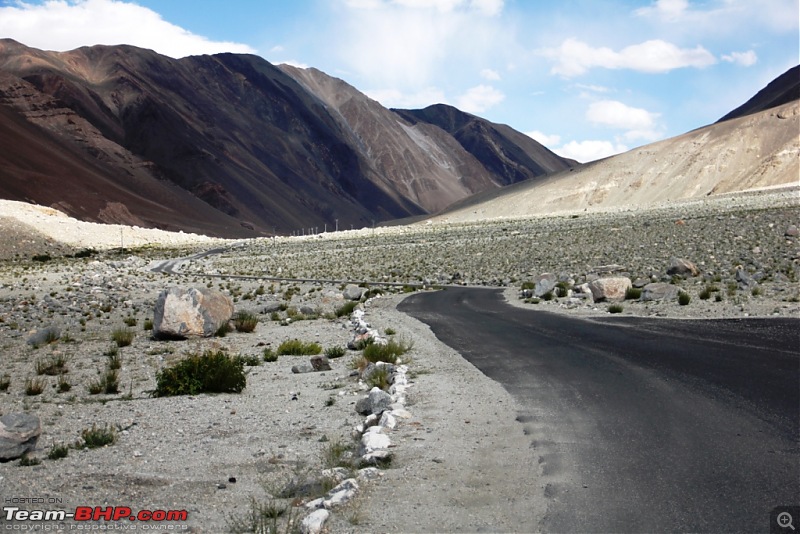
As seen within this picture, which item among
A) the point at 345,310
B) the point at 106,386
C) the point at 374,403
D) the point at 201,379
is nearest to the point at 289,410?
the point at 374,403

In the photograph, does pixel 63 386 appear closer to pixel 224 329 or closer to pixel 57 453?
pixel 57 453

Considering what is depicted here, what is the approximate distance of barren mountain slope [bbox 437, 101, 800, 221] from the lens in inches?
4668

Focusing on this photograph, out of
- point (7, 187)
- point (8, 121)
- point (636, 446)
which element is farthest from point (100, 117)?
point (636, 446)

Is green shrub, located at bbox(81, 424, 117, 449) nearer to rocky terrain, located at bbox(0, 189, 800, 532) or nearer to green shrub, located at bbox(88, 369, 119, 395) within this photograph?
rocky terrain, located at bbox(0, 189, 800, 532)

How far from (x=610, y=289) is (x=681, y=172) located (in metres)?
115

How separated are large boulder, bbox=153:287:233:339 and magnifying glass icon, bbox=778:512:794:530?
16.1 m

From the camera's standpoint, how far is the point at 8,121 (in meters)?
131

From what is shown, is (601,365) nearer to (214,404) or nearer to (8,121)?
(214,404)

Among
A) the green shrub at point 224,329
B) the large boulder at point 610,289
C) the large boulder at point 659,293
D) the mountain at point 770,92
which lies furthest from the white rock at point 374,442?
the mountain at point 770,92

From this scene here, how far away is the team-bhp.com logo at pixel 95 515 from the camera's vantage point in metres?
6.42

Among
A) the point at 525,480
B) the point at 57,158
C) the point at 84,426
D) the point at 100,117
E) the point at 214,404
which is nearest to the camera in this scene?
the point at 525,480

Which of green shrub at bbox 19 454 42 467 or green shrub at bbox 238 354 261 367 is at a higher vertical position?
green shrub at bbox 19 454 42 467

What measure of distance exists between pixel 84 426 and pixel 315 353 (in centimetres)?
724

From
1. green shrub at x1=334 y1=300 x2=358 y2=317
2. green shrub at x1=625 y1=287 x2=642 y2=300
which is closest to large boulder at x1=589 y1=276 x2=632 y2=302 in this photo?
green shrub at x1=625 y1=287 x2=642 y2=300
